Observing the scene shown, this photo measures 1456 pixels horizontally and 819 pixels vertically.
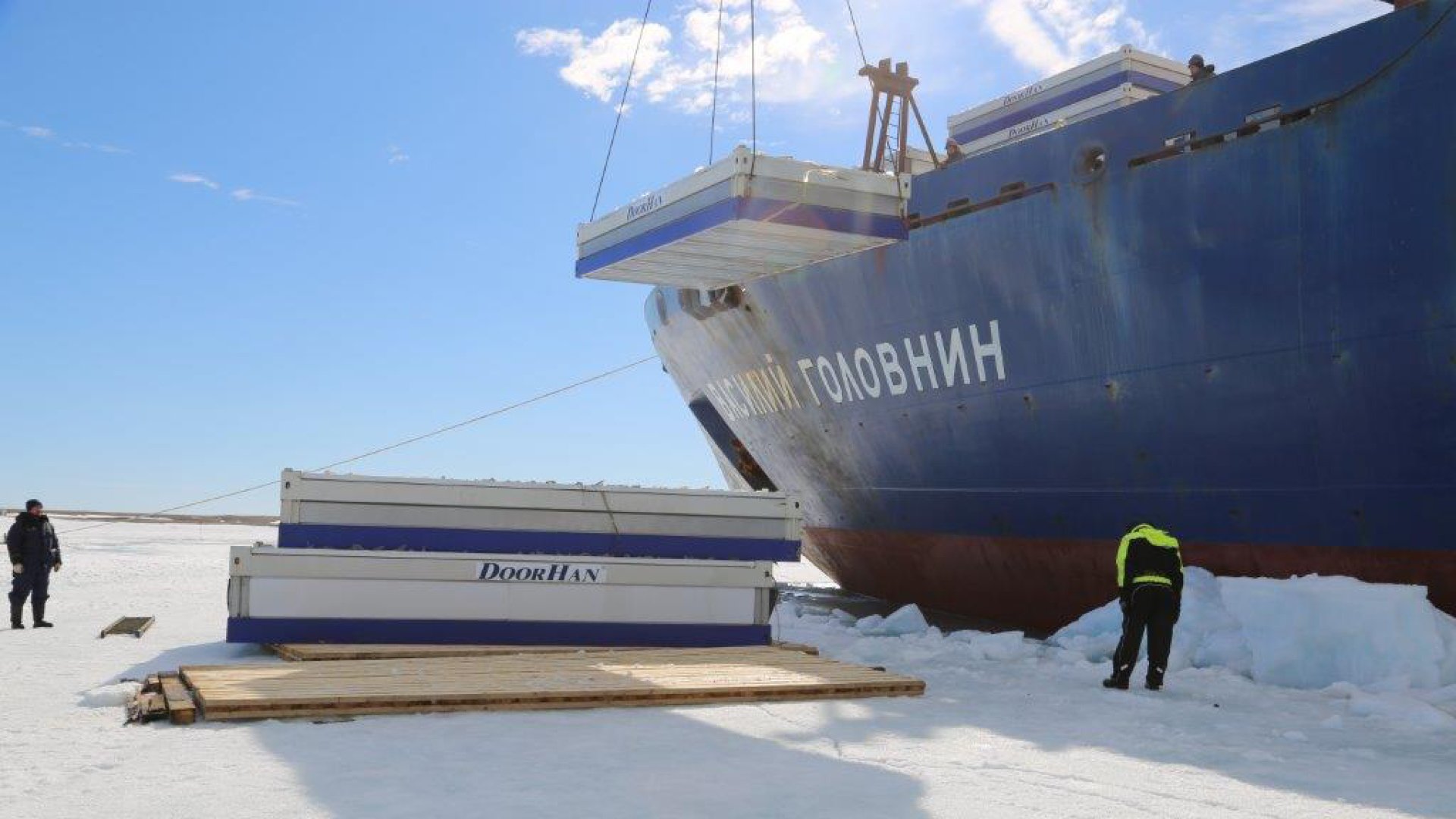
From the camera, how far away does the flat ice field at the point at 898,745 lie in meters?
5.55

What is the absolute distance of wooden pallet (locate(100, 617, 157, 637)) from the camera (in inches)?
494

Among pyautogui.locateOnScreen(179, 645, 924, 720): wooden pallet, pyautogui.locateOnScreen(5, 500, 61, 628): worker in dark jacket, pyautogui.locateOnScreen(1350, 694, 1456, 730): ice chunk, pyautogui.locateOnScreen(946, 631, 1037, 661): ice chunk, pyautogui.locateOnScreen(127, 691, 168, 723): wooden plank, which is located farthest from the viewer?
pyautogui.locateOnScreen(5, 500, 61, 628): worker in dark jacket

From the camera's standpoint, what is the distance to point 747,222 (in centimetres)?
1388

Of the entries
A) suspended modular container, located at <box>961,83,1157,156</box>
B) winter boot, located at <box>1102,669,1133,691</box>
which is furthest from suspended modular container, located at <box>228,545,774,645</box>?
suspended modular container, located at <box>961,83,1157,156</box>

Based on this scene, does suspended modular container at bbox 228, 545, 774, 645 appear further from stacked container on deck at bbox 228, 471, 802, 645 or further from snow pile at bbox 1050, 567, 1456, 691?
snow pile at bbox 1050, 567, 1456, 691

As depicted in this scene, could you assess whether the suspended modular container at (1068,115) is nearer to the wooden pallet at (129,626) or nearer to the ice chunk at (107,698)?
the wooden pallet at (129,626)

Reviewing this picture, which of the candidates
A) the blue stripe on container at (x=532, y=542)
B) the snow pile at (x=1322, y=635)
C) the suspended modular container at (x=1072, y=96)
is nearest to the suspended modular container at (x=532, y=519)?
the blue stripe on container at (x=532, y=542)

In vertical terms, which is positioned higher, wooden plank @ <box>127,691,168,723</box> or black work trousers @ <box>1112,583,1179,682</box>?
black work trousers @ <box>1112,583,1179,682</box>

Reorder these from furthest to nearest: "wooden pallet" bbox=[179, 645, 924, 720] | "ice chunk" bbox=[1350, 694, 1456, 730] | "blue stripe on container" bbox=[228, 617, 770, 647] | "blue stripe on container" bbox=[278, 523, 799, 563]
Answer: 1. "blue stripe on container" bbox=[278, 523, 799, 563]
2. "blue stripe on container" bbox=[228, 617, 770, 647]
3. "ice chunk" bbox=[1350, 694, 1456, 730]
4. "wooden pallet" bbox=[179, 645, 924, 720]

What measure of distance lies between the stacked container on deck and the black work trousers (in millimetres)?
3943

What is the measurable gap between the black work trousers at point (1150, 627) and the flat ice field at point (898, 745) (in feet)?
1.07

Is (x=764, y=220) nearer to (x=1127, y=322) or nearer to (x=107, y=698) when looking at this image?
(x=1127, y=322)

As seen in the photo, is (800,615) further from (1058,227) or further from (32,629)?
(32,629)

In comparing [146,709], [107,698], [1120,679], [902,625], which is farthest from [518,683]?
[902,625]
